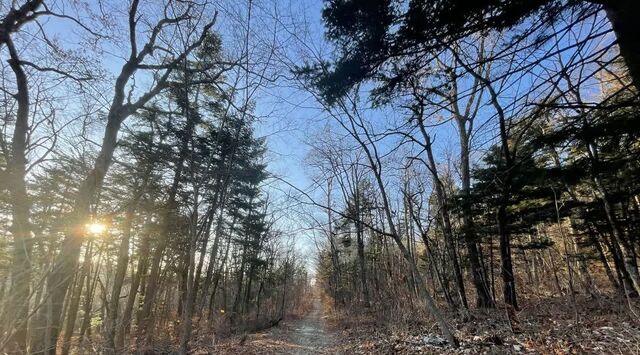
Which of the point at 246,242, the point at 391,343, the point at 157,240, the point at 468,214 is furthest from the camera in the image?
the point at 246,242

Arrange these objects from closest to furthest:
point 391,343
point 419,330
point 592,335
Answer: point 592,335
point 391,343
point 419,330

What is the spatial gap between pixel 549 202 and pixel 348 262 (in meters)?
18.5

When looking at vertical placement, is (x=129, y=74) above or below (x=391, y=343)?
A: above

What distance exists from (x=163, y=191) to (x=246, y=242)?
7945 mm

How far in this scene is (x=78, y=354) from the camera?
5.80 meters

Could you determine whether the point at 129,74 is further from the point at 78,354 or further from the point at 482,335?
the point at 482,335

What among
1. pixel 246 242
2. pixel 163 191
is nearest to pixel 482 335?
pixel 163 191

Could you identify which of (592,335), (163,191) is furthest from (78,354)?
(592,335)

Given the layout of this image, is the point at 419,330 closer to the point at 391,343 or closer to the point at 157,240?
the point at 391,343

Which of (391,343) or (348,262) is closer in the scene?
(391,343)

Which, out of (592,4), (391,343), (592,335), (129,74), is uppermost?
(129,74)

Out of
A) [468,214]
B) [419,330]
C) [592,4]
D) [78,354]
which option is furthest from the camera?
[468,214]

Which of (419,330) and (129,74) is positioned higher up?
(129,74)

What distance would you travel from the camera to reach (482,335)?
19.6 ft
